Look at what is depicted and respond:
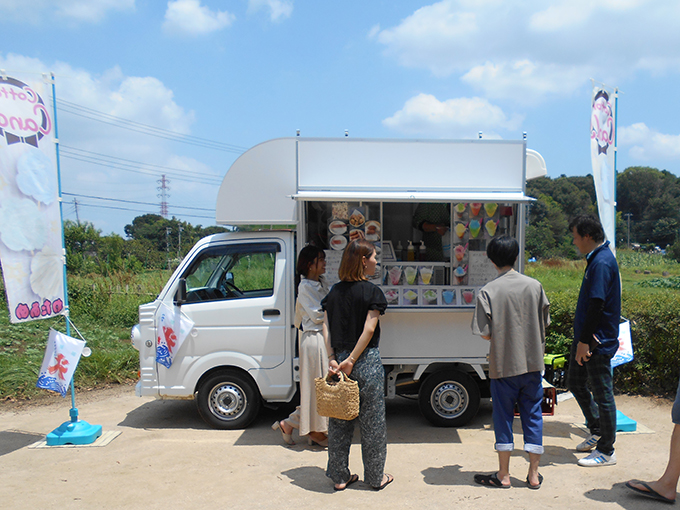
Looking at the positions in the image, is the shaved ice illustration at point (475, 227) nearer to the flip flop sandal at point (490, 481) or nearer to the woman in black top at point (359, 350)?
the woman in black top at point (359, 350)

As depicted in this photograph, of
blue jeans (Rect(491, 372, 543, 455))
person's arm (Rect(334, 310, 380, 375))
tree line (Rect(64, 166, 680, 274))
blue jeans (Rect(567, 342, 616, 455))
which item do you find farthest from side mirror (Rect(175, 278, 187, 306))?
tree line (Rect(64, 166, 680, 274))

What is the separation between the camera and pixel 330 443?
3830mm

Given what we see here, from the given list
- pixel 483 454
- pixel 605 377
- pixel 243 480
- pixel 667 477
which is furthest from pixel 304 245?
pixel 667 477

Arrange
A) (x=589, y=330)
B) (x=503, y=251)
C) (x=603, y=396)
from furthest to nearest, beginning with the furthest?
(x=603, y=396), (x=589, y=330), (x=503, y=251)

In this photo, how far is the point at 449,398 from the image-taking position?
17.3ft

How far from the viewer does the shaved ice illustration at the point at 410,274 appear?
5.27 meters

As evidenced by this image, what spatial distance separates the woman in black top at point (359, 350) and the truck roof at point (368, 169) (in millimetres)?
1497

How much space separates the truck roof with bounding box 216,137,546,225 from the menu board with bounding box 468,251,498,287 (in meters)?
0.66

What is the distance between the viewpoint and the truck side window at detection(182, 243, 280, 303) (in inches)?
208

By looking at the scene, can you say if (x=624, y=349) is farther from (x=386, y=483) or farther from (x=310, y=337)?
(x=310, y=337)

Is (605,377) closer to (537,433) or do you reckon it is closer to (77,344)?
(537,433)

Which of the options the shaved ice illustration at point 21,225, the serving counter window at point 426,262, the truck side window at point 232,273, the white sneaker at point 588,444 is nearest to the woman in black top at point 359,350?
the serving counter window at point 426,262

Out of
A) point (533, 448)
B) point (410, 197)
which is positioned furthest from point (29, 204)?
point (533, 448)

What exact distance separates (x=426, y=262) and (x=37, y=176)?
379 centimetres
